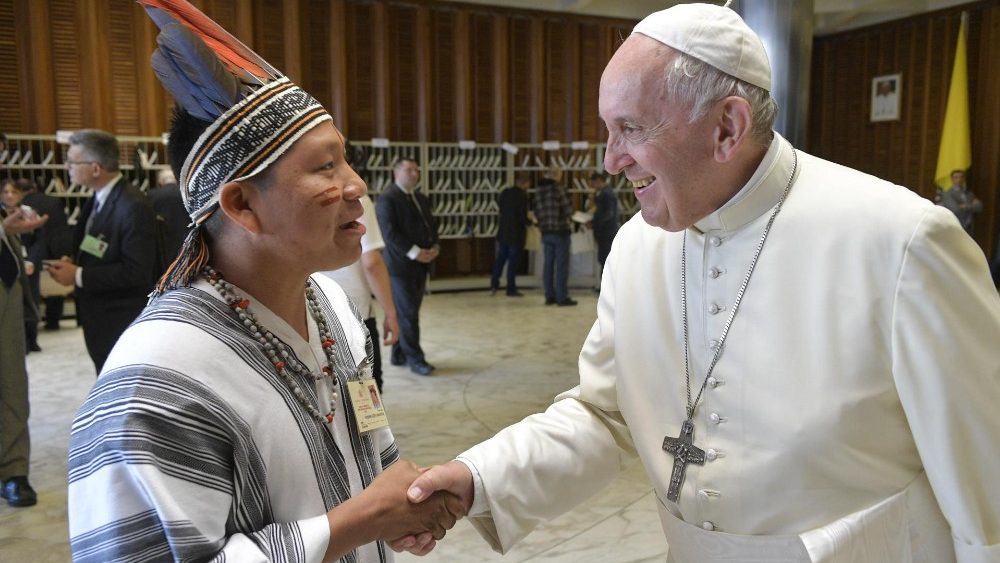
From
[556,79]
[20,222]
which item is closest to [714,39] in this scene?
[20,222]

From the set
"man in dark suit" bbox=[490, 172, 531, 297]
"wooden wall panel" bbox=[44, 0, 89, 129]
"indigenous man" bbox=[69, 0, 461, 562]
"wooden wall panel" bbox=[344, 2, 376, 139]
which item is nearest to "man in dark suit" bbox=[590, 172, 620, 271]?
"man in dark suit" bbox=[490, 172, 531, 297]

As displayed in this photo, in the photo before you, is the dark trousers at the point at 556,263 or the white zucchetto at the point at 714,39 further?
the dark trousers at the point at 556,263

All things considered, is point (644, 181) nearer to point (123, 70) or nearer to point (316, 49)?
point (123, 70)

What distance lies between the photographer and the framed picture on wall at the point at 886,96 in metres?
14.1

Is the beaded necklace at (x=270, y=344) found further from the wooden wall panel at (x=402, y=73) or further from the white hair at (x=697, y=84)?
the wooden wall panel at (x=402, y=73)

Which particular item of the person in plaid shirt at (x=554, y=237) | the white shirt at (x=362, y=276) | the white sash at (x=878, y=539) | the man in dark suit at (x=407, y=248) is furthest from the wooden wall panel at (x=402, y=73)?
the white sash at (x=878, y=539)

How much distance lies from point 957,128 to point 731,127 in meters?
13.5

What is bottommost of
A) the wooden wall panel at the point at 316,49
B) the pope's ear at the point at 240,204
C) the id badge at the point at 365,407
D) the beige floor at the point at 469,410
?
the beige floor at the point at 469,410

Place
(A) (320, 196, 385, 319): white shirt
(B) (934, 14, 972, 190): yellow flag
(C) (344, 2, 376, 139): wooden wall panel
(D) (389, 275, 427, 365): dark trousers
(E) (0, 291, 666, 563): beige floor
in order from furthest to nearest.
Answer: (B) (934, 14, 972, 190): yellow flag < (C) (344, 2, 376, 139): wooden wall panel < (D) (389, 275, 427, 365): dark trousers < (A) (320, 196, 385, 319): white shirt < (E) (0, 291, 666, 563): beige floor

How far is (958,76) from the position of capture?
1299 centimetres

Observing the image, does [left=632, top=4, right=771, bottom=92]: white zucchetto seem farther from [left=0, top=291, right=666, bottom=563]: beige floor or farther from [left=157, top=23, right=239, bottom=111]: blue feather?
[left=0, top=291, right=666, bottom=563]: beige floor

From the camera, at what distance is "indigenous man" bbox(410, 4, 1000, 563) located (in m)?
1.35

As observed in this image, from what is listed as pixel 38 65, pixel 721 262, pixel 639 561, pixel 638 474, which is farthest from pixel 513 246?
pixel 721 262

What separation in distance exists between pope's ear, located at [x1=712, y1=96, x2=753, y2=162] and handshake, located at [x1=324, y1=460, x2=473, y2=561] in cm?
85
